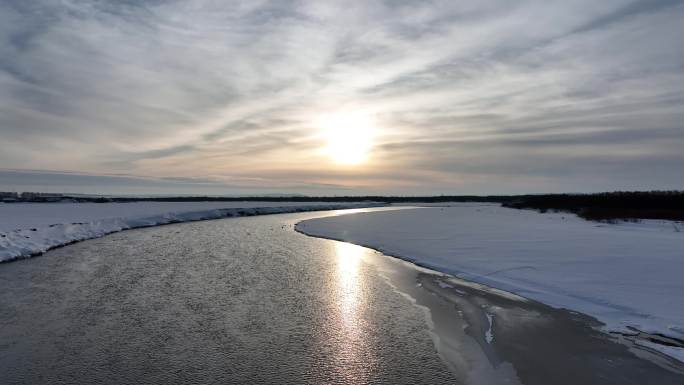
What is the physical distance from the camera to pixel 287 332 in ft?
30.3

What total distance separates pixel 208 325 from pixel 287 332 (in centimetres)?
188

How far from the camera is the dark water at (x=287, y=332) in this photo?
7.08 metres

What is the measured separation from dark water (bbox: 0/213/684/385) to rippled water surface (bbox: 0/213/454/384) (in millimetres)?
41

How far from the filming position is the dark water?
7.08 metres

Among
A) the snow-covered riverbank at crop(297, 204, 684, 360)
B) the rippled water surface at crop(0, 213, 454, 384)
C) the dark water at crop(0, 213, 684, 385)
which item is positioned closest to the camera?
the dark water at crop(0, 213, 684, 385)

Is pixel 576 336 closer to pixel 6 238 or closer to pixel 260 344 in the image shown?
pixel 260 344

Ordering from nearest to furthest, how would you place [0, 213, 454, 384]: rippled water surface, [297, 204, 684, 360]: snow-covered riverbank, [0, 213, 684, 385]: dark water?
[0, 213, 684, 385]: dark water, [0, 213, 454, 384]: rippled water surface, [297, 204, 684, 360]: snow-covered riverbank

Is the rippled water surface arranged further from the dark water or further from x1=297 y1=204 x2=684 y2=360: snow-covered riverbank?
x1=297 y1=204 x2=684 y2=360: snow-covered riverbank

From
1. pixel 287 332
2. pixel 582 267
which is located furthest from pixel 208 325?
pixel 582 267

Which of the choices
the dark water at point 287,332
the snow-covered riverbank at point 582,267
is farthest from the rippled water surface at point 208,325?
the snow-covered riverbank at point 582,267

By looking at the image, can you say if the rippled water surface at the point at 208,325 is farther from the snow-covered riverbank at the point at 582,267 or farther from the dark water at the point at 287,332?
the snow-covered riverbank at the point at 582,267

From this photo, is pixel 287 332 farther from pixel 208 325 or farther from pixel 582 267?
pixel 582 267

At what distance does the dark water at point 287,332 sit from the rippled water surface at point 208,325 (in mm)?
41

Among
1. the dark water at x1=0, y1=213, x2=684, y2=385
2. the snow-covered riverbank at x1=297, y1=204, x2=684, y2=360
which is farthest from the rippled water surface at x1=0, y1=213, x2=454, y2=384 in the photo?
the snow-covered riverbank at x1=297, y1=204, x2=684, y2=360
